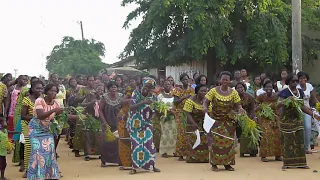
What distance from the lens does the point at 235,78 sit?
12.2 meters

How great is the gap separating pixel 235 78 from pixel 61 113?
17.7 ft

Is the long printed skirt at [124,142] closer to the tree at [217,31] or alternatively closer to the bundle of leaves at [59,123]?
the bundle of leaves at [59,123]

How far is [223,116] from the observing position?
29.0ft

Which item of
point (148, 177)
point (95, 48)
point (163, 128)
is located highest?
point (95, 48)

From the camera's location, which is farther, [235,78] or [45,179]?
[235,78]

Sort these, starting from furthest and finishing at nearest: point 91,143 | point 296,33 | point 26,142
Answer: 1. point 296,33
2. point 91,143
3. point 26,142

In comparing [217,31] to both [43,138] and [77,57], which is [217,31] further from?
[77,57]

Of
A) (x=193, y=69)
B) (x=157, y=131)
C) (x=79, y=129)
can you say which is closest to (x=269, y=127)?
(x=157, y=131)

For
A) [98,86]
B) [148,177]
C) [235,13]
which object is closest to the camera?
[148,177]

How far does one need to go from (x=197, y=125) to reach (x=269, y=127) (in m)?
1.60

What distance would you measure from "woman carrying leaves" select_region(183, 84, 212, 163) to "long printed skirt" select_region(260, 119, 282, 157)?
1.21 metres

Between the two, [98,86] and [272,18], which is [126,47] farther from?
[98,86]

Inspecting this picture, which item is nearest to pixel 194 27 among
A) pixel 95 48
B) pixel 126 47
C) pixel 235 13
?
pixel 235 13

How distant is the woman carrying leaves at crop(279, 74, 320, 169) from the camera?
894 cm
